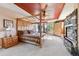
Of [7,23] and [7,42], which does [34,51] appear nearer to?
[7,42]

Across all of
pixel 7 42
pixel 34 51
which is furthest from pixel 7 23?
pixel 34 51

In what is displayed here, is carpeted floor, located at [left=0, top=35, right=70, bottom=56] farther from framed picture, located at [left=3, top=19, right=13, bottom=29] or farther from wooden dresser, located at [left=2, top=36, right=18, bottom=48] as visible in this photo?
framed picture, located at [left=3, top=19, right=13, bottom=29]

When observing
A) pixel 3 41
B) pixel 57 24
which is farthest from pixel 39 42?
pixel 57 24

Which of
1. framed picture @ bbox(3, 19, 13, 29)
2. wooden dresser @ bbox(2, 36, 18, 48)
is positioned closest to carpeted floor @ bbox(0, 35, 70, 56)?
wooden dresser @ bbox(2, 36, 18, 48)

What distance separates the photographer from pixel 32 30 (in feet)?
22.2

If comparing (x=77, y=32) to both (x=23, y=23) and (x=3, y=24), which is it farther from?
(x=23, y=23)

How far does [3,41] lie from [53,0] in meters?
3.07

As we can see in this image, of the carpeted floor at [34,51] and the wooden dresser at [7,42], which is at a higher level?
the wooden dresser at [7,42]

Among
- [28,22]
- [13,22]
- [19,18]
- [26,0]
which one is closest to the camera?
[26,0]

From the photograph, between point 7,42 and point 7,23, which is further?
point 7,23

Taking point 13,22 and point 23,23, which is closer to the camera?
point 13,22

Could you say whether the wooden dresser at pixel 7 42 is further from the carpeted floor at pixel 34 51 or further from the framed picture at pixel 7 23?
the framed picture at pixel 7 23

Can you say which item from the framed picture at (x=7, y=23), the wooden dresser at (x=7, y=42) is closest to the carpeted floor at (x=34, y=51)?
the wooden dresser at (x=7, y=42)

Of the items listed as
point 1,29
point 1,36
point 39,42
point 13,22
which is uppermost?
point 13,22
